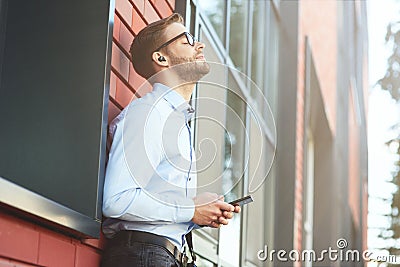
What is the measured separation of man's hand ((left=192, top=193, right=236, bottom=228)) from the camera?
2.65 meters

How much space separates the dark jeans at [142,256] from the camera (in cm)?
268

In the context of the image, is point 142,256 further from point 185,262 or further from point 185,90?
point 185,90

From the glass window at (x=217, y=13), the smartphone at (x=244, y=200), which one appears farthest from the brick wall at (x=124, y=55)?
the glass window at (x=217, y=13)

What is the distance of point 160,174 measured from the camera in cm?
279

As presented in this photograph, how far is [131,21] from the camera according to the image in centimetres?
339

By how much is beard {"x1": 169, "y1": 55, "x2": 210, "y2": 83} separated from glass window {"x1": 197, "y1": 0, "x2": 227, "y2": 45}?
76.5 inches

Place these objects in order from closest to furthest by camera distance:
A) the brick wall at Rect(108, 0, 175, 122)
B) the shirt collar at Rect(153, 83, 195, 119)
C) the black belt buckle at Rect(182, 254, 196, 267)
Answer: the black belt buckle at Rect(182, 254, 196, 267) → the shirt collar at Rect(153, 83, 195, 119) → the brick wall at Rect(108, 0, 175, 122)

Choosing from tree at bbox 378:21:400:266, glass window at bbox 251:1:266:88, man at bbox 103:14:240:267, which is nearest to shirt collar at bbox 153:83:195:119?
man at bbox 103:14:240:267

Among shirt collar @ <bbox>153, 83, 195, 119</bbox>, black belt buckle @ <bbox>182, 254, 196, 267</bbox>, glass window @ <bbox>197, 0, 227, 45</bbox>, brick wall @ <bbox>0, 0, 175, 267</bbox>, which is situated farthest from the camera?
glass window @ <bbox>197, 0, 227, 45</bbox>

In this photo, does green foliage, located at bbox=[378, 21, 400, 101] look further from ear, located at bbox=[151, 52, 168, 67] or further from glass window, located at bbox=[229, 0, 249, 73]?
ear, located at bbox=[151, 52, 168, 67]

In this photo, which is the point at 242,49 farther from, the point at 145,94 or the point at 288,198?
the point at 145,94

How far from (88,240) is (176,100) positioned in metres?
0.57

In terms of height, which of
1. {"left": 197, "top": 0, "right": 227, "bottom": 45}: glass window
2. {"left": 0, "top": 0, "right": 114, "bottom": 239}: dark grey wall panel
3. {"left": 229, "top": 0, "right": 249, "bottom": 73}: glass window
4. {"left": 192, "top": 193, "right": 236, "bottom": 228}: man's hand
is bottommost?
{"left": 192, "top": 193, "right": 236, "bottom": 228}: man's hand

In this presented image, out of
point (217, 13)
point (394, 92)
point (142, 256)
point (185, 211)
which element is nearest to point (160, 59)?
point (185, 211)
